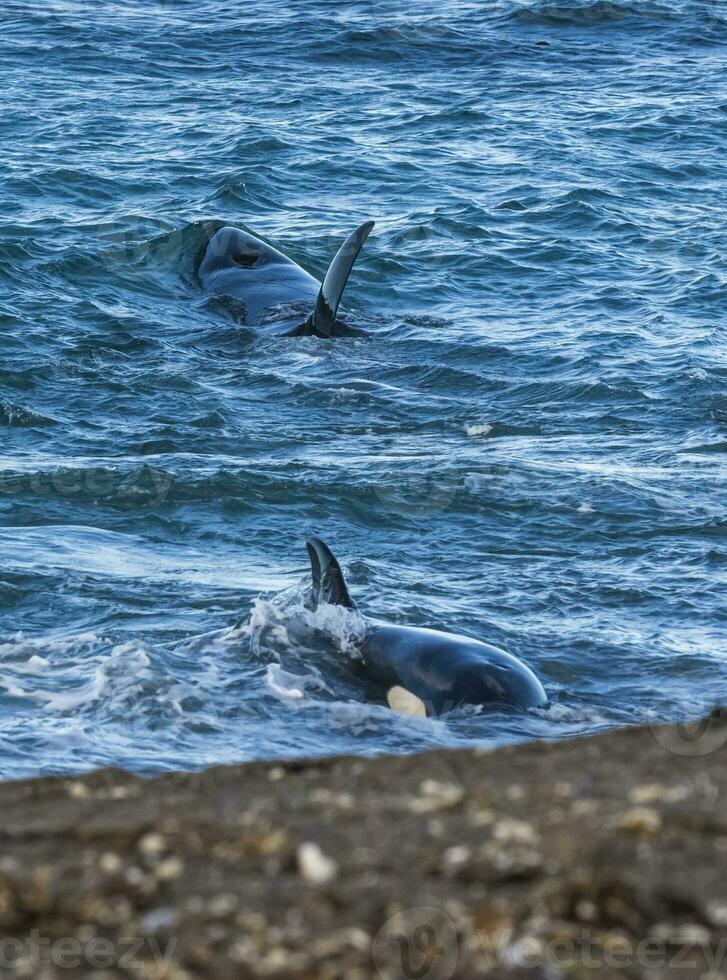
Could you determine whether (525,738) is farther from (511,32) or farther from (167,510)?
(511,32)

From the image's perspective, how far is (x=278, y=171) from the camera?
21156mm

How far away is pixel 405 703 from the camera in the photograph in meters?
7.81

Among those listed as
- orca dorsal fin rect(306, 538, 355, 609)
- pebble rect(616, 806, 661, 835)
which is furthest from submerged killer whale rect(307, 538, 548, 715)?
pebble rect(616, 806, 661, 835)

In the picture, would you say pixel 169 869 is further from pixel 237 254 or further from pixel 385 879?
pixel 237 254

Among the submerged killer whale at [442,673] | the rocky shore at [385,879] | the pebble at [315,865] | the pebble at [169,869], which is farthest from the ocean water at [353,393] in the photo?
the pebble at [315,865]

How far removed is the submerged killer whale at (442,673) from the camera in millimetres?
7688

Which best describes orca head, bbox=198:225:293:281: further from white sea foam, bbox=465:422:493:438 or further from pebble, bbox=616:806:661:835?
pebble, bbox=616:806:661:835

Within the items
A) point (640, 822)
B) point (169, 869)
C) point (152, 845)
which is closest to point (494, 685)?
point (640, 822)

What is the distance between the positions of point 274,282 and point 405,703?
9290 mm

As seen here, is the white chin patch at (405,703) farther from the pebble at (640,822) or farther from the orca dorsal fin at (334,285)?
the orca dorsal fin at (334,285)

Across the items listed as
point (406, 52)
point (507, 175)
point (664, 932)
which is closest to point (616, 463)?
point (664, 932)

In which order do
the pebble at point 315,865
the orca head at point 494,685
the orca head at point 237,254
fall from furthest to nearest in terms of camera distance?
the orca head at point 237,254
the orca head at point 494,685
the pebble at point 315,865

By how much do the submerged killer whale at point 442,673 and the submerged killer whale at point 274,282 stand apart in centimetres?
653

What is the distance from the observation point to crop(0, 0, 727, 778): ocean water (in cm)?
843
